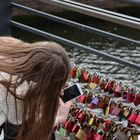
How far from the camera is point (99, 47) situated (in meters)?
7.02

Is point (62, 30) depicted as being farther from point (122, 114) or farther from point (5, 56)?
point (5, 56)

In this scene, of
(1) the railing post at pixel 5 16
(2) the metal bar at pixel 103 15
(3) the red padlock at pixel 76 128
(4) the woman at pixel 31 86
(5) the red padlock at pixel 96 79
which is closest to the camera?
(4) the woman at pixel 31 86

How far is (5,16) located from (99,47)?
Result: 15.2ft

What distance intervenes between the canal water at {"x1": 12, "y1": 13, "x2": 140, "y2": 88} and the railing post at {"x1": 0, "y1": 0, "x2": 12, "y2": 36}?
896 millimetres

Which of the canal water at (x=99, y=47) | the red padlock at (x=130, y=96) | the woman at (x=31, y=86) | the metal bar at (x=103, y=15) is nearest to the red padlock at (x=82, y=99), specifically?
the red padlock at (x=130, y=96)

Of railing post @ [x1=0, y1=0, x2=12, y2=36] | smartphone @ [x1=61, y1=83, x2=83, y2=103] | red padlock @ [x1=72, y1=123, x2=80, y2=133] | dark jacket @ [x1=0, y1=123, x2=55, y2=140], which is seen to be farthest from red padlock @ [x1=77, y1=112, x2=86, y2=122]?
dark jacket @ [x1=0, y1=123, x2=55, y2=140]

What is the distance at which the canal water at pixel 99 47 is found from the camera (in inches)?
202

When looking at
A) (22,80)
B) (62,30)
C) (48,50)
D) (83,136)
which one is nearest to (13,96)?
(22,80)

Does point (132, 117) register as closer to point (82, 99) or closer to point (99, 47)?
point (82, 99)

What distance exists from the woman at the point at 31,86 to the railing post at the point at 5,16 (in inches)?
43.8

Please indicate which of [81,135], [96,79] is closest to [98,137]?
[81,135]

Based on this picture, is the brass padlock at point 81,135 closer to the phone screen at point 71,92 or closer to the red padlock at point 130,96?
the red padlock at point 130,96

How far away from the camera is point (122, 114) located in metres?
2.05

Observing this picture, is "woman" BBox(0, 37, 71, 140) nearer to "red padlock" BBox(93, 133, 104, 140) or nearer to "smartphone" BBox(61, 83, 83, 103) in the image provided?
"smartphone" BBox(61, 83, 83, 103)
